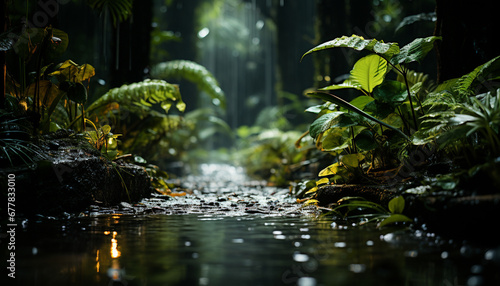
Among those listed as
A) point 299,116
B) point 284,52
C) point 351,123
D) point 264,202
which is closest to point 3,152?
point 264,202

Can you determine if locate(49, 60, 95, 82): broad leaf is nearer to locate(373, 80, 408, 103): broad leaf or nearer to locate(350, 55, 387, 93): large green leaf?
locate(350, 55, 387, 93): large green leaf

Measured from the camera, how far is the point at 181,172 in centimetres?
1127

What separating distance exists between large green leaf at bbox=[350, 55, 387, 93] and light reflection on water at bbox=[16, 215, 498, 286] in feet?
5.51

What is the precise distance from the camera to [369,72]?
381 cm

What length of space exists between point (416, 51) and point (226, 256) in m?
2.43

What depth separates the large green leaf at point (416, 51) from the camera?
129 inches

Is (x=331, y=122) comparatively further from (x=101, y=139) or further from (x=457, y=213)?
(x=101, y=139)

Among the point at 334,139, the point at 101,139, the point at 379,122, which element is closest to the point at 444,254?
the point at 379,122

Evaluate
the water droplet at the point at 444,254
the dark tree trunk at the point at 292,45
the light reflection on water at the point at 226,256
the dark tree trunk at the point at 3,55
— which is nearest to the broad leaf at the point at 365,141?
the light reflection on water at the point at 226,256

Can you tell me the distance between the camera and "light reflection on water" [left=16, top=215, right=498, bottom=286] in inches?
60.4

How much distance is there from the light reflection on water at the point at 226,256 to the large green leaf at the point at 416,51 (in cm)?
153

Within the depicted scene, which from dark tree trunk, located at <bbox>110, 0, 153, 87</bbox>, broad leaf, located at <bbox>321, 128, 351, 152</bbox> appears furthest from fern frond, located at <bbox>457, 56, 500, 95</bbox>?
dark tree trunk, located at <bbox>110, 0, 153, 87</bbox>

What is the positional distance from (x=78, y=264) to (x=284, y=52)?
1641 cm

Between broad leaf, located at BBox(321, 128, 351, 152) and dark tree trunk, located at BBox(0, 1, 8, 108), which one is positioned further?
broad leaf, located at BBox(321, 128, 351, 152)
